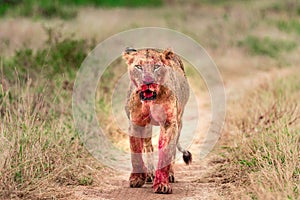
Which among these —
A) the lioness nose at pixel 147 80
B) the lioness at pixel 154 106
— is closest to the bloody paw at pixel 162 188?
the lioness at pixel 154 106

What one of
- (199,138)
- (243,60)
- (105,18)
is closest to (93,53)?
(199,138)

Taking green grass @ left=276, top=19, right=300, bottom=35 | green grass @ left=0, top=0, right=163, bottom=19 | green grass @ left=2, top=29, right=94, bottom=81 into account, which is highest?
green grass @ left=0, top=0, right=163, bottom=19

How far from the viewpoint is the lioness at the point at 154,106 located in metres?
6.51

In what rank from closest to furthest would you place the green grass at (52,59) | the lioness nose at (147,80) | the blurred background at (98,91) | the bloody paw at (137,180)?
the lioness nose at (147,80), the blurred background at (98,91), the bloody paw at (137,180), the green grass at (52,59)

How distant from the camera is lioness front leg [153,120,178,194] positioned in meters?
6.72

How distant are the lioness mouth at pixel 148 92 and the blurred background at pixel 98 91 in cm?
106

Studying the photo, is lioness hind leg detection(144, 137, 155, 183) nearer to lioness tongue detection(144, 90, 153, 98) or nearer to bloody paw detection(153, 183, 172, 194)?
bloody paw detection(153, 183, 172, 194)

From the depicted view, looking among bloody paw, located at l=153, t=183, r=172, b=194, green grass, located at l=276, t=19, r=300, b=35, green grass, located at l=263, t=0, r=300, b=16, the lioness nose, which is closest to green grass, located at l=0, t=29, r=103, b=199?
bloody paw, located at l=153, t=183, r=172, b=194

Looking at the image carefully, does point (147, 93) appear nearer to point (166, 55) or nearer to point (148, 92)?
point (148, 92)

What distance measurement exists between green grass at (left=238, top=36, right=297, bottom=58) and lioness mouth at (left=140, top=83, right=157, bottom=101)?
42.6ft

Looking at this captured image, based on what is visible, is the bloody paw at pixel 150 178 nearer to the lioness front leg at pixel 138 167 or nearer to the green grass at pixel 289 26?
Answer: the lioness front leg at pixel 138 167

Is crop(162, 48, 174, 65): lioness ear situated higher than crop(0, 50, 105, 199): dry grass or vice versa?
crop(162, 48, 174, 65): lioness ear

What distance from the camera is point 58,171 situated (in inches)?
272

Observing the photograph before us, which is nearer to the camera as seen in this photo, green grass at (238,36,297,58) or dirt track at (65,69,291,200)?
dirt track at (65,69,291,200)
